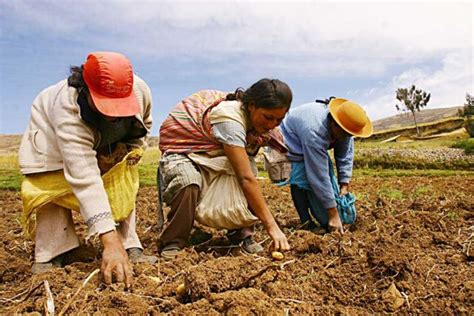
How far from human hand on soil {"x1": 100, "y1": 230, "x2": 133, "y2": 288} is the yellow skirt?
18.1 inches

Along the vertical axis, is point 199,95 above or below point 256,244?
above

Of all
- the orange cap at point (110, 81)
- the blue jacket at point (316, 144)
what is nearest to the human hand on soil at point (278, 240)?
the blue jacket at point (316, 144)

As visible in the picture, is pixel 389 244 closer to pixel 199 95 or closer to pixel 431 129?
pixel 199 95

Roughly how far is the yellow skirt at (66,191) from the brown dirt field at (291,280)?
1.11ft

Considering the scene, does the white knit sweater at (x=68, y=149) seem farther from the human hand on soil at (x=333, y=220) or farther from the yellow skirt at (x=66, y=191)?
the human hand on soil at (x=333, y=220)

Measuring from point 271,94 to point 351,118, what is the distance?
2.76ft

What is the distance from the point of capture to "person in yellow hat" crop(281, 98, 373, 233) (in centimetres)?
349

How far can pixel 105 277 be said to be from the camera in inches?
89.7

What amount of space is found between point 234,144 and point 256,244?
0.72 meters

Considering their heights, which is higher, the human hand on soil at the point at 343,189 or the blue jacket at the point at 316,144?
the blue jacket at the point at 316,144

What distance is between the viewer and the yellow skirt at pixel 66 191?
276 centimetres

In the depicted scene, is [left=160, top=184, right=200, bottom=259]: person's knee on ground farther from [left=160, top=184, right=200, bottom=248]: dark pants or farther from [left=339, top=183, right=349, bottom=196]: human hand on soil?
[left=339, top=183, right=349, bottom=196]: human hand on soil

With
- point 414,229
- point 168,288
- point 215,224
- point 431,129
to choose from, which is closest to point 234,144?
point 215,224

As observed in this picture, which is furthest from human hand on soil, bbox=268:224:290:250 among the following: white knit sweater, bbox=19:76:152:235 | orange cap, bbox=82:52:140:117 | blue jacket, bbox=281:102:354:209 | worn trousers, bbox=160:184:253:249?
orange cap, bbox=82:52:140:117
